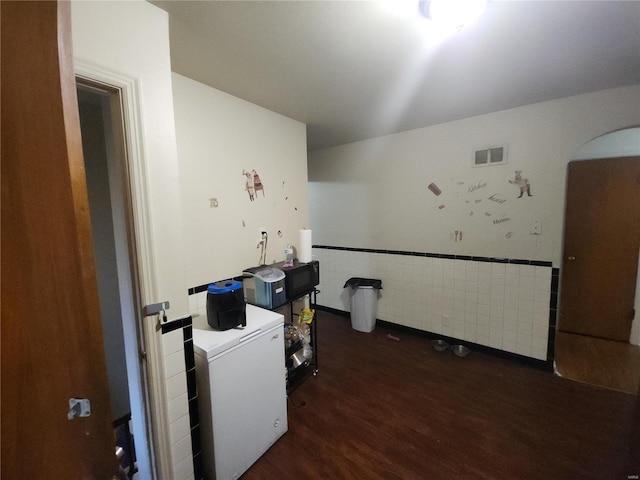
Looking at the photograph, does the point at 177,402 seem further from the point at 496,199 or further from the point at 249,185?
the point at 496,199

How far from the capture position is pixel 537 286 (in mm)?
2271

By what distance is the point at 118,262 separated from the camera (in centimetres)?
123

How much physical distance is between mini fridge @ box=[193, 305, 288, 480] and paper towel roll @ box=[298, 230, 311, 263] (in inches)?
29.7

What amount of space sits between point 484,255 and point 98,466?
2908 mm

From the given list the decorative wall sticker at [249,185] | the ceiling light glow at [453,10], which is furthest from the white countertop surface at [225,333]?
the ceiling light glow at [453,10]

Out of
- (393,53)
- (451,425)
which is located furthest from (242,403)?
(393,53)

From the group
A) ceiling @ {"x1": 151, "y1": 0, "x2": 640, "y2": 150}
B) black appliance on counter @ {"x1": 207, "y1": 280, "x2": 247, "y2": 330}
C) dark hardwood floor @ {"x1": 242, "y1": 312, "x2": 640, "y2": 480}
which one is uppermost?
ceiling @ {"x1": 151, "y1": 0, "x2": 640, "y2": 150}

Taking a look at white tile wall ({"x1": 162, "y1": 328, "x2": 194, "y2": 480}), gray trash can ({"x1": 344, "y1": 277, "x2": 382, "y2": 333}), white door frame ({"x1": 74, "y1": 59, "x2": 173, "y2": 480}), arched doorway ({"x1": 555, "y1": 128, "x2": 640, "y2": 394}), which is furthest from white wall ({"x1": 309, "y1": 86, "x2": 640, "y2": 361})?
white door frame ({"x1": 74, "y1": 59, "x2": 173, "y2": 480})

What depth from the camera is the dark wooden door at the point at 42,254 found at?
0.43 metres

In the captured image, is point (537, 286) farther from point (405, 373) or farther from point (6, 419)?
point (6, 419)

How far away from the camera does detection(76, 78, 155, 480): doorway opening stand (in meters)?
1.08

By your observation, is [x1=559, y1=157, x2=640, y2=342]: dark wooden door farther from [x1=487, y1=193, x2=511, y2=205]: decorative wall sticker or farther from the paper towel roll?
the paper towel roll

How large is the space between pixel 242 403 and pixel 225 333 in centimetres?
40

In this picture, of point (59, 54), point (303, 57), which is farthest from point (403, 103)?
point (59, 54)
